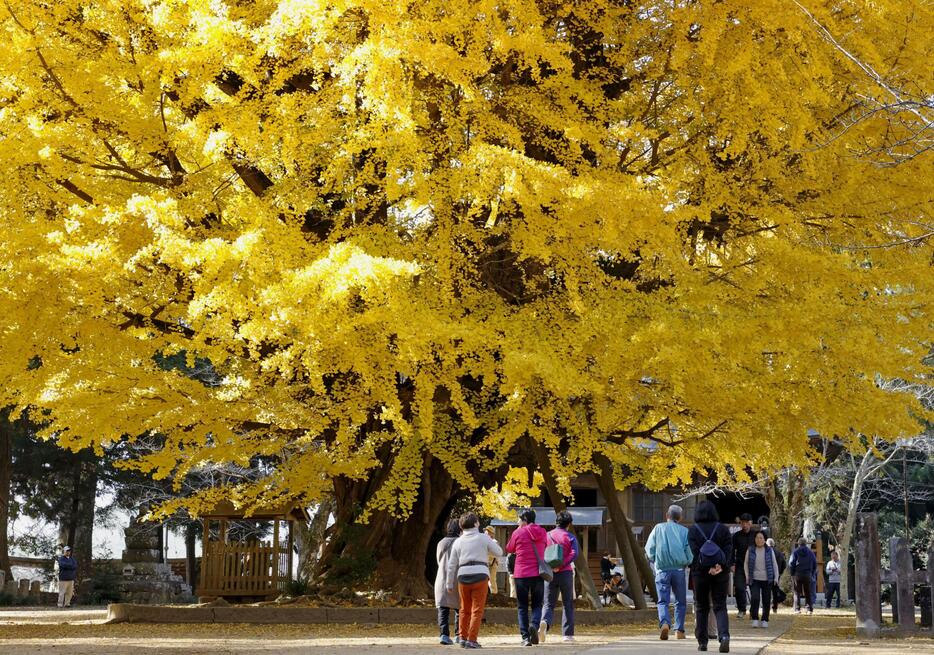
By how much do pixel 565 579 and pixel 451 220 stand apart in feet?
14.0

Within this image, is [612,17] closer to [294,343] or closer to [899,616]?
[294,343]

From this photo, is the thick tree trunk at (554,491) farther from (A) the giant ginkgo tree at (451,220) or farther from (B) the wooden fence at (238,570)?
(B) the wooden fence at (238,570)

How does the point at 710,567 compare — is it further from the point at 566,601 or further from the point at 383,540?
the point at 383,540

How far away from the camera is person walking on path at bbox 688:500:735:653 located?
10.4 m

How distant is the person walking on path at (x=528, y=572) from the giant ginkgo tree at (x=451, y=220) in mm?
1582

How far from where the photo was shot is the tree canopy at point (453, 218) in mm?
11055

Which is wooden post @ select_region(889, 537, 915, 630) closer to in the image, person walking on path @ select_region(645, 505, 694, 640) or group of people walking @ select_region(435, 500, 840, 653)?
group of people walking @ select_region(435, 500, 840, 653)

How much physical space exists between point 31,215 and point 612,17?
298 inches

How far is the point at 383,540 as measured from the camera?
17.2 meters

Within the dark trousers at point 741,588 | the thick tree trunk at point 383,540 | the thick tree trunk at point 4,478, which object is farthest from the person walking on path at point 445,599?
the thick tree trunk at point 4,478

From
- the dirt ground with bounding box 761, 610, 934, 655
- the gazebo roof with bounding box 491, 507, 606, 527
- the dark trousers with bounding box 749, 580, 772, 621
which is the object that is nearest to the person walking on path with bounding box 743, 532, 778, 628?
the dark trousers with bounding box 749, 580, 772, 621

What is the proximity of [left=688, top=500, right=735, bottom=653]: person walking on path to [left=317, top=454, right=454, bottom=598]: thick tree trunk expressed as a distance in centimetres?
699

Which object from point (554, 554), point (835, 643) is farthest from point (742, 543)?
point (554, 554)

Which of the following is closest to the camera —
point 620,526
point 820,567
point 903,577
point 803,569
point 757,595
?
point 903,577
